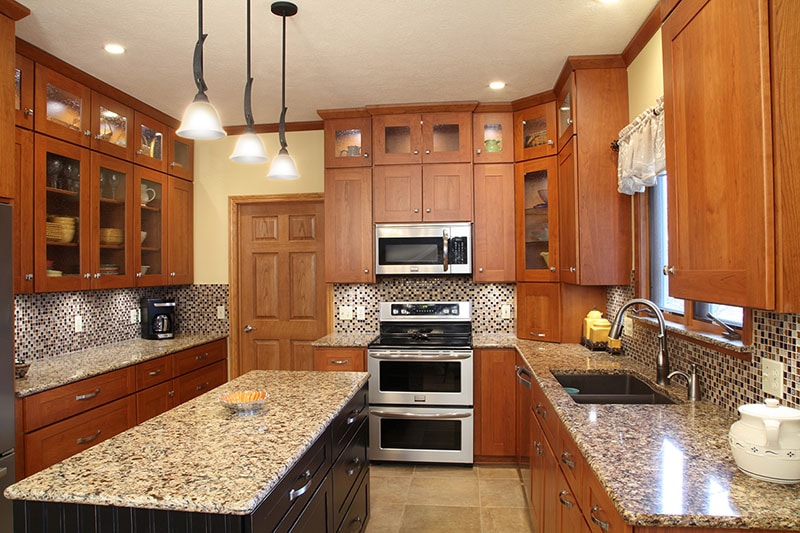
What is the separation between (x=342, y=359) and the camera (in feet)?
11.8

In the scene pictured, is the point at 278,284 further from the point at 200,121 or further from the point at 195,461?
the point at 195,461

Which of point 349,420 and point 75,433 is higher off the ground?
point 349,420

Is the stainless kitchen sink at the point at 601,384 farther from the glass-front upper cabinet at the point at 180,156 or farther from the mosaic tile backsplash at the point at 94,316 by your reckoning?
the glass-front upper cabinet at the point at 180,156

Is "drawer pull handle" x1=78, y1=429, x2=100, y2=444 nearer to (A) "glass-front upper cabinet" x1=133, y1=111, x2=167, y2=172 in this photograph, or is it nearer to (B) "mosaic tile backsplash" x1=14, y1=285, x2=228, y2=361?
(B) "mosaic tile backsplash" x1=14, y1=285, x2=228, y2=361

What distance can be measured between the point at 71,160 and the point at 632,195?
3.44 metres

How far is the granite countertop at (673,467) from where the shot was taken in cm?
106

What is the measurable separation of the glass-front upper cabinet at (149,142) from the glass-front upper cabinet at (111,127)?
0.06 meters

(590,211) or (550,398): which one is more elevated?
(590,211)

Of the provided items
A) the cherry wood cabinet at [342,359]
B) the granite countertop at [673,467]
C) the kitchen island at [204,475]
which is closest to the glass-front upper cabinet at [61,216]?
the kitchen island at [204,475]

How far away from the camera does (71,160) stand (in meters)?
3.03

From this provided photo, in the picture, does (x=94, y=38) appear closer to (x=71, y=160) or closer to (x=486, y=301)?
(x=71, y=160)

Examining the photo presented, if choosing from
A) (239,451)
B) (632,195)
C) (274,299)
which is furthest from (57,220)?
(632,195)

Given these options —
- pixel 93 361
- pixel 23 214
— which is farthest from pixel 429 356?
pixel 23 214

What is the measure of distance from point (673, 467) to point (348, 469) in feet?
4.59
